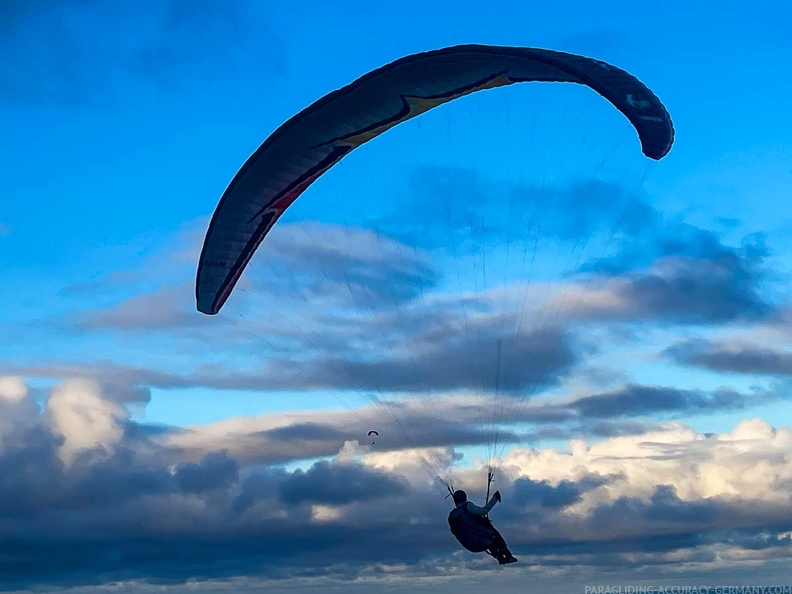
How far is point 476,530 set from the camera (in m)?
31.4

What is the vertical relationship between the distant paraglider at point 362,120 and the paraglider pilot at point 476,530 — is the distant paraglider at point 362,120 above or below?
above

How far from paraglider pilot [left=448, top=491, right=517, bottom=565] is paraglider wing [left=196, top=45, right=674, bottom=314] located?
9489 mm

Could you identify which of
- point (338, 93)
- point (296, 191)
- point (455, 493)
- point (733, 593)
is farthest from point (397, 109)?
point (733, 593)

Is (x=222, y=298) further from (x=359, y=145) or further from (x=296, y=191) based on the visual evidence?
(x=359, y=145)

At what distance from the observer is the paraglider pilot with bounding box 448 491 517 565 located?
3142cm

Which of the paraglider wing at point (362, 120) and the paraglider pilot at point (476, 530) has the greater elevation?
the paraglider wing at point (362, 120)

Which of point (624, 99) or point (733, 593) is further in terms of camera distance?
point (733, 593)

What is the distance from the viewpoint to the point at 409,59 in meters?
31.7

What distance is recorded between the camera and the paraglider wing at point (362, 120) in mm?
30938

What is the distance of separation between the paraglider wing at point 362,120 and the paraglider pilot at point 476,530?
9.49 m

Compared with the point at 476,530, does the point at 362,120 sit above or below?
above

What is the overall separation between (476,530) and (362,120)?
36.3ft

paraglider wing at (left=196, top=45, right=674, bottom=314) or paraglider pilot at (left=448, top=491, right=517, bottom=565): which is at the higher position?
paraglider wing at (left=196, top=45, right=674, bottom=314)

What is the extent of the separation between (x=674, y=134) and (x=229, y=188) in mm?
11905
